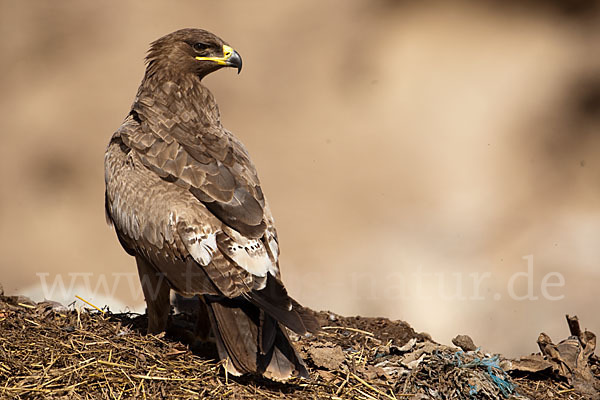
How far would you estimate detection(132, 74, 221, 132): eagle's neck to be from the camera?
5.26m

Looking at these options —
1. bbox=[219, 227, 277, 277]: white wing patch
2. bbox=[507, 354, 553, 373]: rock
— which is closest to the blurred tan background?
bbox=[507, 354, 553, 373]: rock

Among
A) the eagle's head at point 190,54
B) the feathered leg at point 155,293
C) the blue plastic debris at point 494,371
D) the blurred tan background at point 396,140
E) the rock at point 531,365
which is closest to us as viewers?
the blue plastic debris at point 494,371

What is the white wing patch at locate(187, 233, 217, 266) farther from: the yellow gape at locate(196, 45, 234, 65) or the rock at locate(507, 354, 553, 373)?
the rock at locate(507, 354, 553, 373)

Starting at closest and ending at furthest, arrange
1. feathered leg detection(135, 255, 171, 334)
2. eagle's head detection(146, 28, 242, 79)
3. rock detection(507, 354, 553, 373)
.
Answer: feathered leg detection(135, 255, 171, 334)
rock detection(507, 354, 553, 373)
eagle's head detection(146, 28, 242, 79)

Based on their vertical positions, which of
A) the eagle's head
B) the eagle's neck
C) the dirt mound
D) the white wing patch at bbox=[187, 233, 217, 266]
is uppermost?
the eagle's head

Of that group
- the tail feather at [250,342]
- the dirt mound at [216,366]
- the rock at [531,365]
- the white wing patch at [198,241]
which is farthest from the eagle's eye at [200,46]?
the rock at [531,365]

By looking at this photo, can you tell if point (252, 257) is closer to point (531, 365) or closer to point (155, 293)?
point (155, 293)

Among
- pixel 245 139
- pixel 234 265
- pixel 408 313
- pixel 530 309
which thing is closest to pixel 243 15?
pixel 245 139

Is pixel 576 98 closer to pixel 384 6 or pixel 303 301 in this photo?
pixel 384 6

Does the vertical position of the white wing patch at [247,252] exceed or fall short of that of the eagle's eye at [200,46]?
it falls short

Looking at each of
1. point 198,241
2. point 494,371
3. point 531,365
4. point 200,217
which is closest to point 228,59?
point 200,217

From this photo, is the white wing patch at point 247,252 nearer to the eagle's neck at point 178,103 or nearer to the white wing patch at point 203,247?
the white wing patch at point 203,247

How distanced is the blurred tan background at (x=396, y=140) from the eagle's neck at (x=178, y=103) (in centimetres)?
405

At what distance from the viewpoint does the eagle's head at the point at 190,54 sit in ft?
18.2
